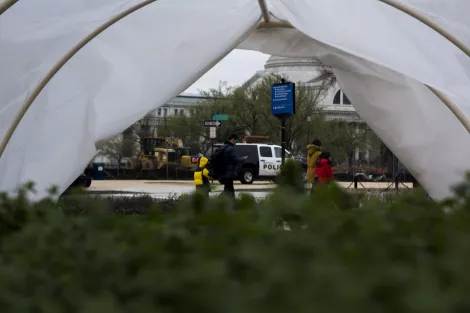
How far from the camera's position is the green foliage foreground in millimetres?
1323

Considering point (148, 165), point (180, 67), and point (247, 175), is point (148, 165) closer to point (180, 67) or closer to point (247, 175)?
point (247, 175)

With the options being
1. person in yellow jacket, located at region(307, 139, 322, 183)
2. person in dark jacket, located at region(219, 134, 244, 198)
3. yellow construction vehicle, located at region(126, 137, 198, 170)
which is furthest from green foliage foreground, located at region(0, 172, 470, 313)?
yellow construction vehicle, located at region(126, 137, 198, 170)

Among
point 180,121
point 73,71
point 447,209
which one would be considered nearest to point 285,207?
point 447,209

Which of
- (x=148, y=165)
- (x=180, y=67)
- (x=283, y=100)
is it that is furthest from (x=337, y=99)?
(x=180, y=67)

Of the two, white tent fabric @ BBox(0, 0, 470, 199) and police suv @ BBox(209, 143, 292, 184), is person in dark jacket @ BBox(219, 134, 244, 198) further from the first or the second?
police suv @ BBox(209, 143, 292, 184)

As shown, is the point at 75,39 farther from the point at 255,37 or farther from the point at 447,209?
the point at 447,209

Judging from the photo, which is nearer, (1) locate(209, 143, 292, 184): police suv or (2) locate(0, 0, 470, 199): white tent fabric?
(2) locate(0, 0, 470, 199): white tent fabric

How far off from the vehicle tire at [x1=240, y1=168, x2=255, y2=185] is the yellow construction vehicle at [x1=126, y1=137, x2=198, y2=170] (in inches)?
334

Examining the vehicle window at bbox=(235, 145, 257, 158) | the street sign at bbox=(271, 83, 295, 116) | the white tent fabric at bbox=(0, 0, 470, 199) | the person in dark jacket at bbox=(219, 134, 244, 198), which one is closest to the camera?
the white tent fabric at bbox=(0, 0, 470, 199)

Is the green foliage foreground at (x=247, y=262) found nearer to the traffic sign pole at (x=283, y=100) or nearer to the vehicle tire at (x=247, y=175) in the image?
the traffic sign pole at (x=283, y=100)

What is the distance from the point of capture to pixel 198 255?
1764 millimetres

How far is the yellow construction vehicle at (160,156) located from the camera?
139ft

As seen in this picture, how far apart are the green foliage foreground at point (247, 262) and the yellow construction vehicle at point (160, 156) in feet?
122

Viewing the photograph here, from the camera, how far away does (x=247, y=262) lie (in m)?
1.62
